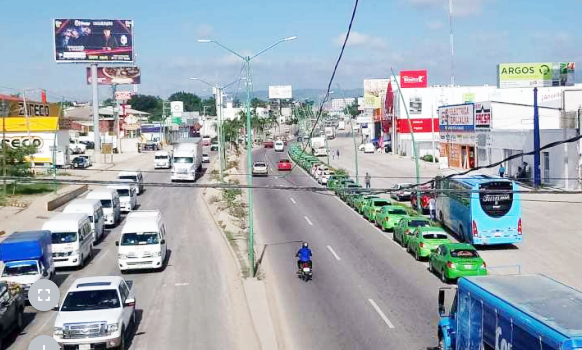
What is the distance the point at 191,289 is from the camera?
80.8ft

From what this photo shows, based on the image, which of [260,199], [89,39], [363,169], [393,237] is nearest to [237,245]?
[393,237]

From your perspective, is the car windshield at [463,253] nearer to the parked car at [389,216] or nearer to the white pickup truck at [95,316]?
Result: the white pickup truck at [95,316]

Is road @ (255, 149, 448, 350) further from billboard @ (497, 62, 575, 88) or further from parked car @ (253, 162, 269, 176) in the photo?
billboard @ (497, 62, 575, 88)

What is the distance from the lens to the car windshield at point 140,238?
2744 centimetres

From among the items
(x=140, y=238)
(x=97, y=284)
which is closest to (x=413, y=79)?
(x=140, y=238)

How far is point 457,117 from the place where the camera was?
235ft

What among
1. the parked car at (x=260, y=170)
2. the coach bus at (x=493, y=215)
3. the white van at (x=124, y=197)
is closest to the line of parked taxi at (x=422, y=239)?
the coach bus at (x=493, y=215)

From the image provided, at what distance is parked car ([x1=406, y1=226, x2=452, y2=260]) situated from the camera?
1107 inches

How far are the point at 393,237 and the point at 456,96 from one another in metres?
64.8

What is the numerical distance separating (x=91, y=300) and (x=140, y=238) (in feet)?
31.6

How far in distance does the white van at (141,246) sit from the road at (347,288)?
13.9ft

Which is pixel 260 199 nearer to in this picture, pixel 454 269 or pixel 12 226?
pixel 12 226

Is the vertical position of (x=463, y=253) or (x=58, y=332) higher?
(x=463, y=253)

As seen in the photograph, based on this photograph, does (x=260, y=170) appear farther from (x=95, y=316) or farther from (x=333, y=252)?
(x=95, y=316)
